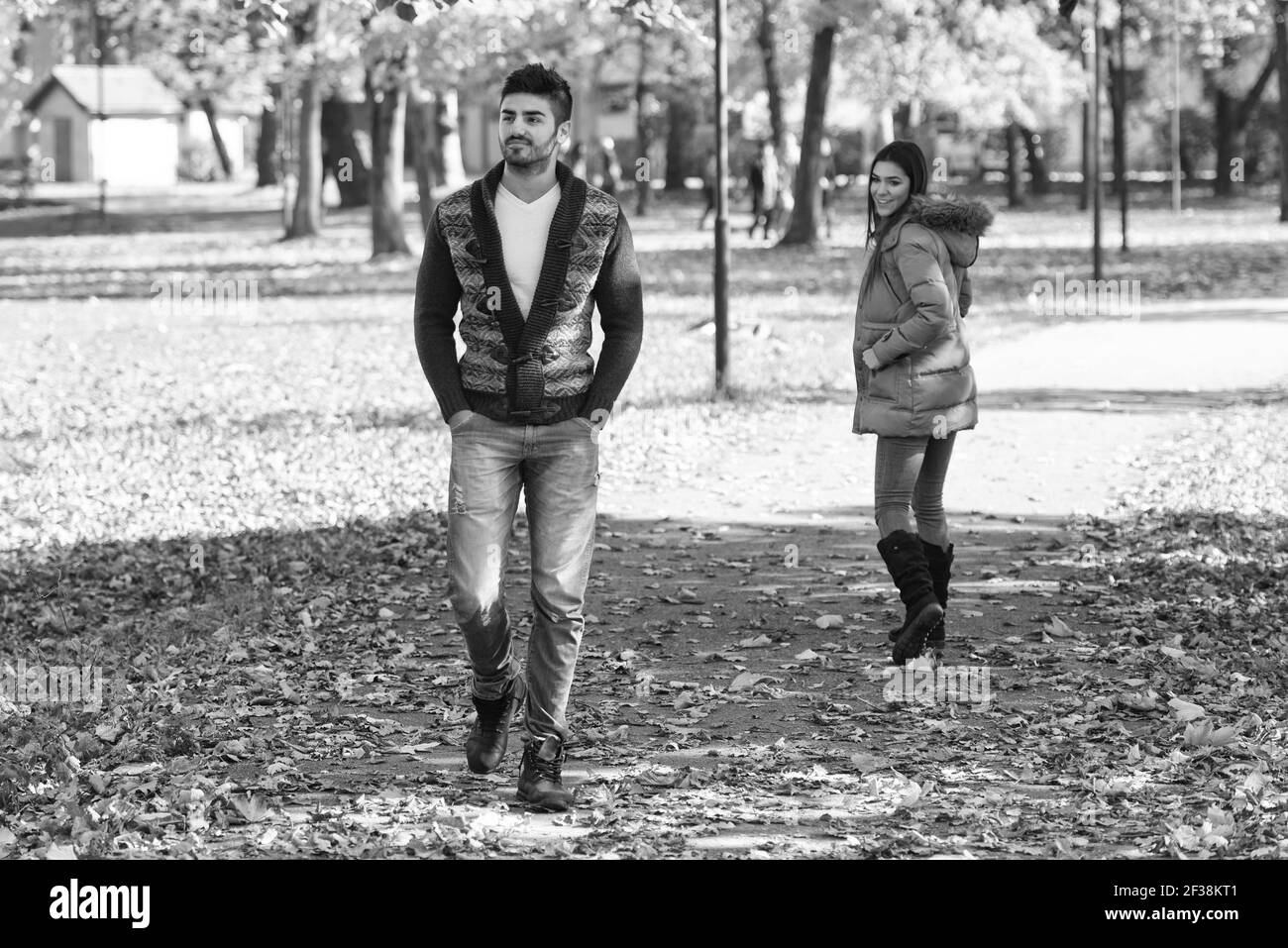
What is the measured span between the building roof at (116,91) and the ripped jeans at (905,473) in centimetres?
6221

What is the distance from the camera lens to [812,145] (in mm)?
30859

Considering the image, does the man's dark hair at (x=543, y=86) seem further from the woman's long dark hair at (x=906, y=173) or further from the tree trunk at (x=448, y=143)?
the tree trunk at (x=448, y=143)

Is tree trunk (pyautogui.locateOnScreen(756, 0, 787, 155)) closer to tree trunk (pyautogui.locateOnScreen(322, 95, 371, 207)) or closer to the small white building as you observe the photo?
tree trunk (pyautogui.locateOnScreen(322, 95, 371, 207))

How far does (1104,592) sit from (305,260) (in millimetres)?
24470

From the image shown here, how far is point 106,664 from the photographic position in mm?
7543

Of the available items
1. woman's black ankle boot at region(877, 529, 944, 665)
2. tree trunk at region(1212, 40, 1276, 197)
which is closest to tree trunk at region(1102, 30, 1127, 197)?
tree trunk at region(1212, 40, 1276, 197)

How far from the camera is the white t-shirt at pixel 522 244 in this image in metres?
5.48

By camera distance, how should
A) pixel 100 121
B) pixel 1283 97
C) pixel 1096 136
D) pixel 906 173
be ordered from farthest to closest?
pixel 100 121 → pixel 1283 97 → pixel 1096 136 → pixel 906 173

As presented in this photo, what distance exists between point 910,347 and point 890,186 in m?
0.63

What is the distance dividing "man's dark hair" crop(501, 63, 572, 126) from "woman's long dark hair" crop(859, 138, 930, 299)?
1974 mm

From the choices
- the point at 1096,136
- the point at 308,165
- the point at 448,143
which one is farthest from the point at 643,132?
the point at 1096,136

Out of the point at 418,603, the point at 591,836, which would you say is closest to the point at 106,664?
the point at 418,603

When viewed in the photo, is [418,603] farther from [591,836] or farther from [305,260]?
[305,260]

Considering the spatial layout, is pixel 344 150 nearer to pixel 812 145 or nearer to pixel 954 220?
pixel 812 145
